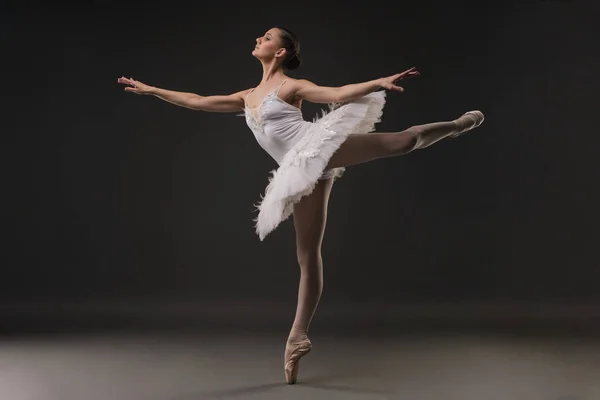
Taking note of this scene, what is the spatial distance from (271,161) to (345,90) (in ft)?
6.54

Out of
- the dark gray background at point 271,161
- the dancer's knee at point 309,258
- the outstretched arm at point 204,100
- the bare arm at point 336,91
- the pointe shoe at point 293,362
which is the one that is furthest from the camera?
the dark gray background at point 271,161

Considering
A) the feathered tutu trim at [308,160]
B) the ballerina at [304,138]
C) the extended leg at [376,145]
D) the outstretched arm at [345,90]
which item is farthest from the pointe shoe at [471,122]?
the outstretched arm at [345,90]

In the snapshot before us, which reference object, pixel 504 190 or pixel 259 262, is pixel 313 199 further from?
pixel 504 190

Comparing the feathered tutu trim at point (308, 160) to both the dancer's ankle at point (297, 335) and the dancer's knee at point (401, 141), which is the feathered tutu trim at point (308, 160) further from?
the dancer's ankle at point (297, 335)

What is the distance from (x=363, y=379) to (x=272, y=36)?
1.67 meters

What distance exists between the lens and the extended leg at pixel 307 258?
3.15 meters

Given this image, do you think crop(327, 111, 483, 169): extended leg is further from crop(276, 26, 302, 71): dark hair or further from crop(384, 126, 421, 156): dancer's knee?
crop(276, 26, 302, 71): dark hair

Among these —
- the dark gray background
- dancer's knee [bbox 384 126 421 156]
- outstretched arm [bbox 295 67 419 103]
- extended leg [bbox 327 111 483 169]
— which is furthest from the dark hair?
the dark gray background

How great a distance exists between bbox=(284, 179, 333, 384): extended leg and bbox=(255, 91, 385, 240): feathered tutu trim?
0.09 meters

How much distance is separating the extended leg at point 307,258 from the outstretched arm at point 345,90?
1.38ft

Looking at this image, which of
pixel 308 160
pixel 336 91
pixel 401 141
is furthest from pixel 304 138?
pixel 401 141

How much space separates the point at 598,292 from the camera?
4.59m

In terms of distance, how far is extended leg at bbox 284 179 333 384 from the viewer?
3.15m

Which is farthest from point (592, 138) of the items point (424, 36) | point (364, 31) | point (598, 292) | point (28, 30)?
point (28, 30)
